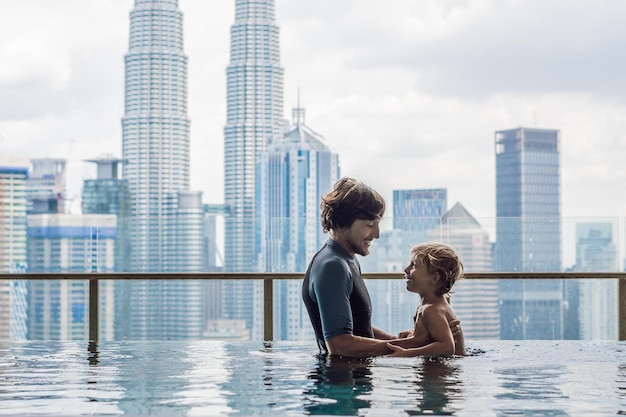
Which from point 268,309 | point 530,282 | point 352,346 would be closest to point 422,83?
point 530,282

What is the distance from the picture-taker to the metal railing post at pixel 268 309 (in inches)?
225

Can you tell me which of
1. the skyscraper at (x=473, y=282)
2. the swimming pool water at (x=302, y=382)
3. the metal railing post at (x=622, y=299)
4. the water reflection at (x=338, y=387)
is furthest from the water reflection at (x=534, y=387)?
the skyscraper at (x=473, y=282)

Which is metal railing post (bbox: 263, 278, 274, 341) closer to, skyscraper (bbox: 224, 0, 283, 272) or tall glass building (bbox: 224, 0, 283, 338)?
tall glass building (bbox: 224, 0, 283, 338)

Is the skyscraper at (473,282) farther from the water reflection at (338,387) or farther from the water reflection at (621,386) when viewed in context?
the water reflection at (338,387)

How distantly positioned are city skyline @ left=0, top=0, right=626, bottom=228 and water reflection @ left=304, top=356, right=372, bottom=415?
179 ft

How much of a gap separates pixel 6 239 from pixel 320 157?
68.6 meters

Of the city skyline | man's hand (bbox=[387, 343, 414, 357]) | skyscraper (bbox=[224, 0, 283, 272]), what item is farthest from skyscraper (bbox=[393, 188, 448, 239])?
man's hand (bbox=[387, 343, 414, 357])

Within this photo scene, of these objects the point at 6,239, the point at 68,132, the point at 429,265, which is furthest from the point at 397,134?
the point at 429,265

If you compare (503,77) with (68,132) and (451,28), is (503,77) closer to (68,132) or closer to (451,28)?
(451,28)

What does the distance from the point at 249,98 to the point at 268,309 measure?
88051 mm

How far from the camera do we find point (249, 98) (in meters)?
93.1

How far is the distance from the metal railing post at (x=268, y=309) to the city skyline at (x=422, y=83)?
52.0 meters

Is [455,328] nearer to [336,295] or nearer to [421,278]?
[421,278]

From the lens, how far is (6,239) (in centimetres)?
1212
